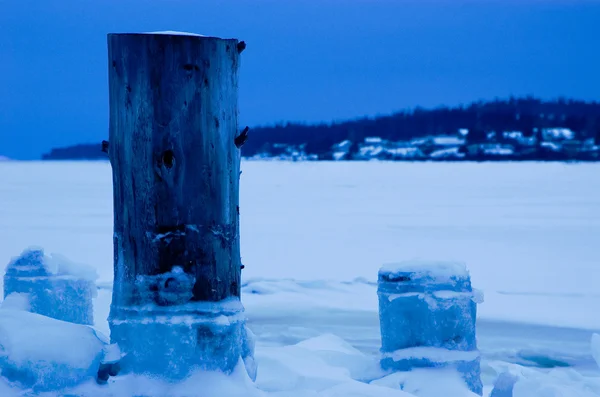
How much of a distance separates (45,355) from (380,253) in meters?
9.22

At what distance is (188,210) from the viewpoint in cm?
352

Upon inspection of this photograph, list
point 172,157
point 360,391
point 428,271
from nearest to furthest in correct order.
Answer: point 172,157
point 360,391
point 428,271

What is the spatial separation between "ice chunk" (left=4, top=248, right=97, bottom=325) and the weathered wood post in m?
1.70

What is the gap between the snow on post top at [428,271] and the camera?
4.48m

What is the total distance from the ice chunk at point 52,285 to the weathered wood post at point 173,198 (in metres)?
1.70

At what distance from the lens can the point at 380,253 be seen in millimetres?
12547

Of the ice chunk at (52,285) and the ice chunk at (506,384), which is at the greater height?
the ice chunk at (52,285)

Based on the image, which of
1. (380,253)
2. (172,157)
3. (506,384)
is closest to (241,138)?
(172,157)

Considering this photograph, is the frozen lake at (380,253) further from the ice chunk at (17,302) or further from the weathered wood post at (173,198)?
A: the weathered wood post at (173,198)

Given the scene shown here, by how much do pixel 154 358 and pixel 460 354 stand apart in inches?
68.9

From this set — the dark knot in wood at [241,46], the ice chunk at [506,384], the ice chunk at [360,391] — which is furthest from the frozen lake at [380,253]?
the dark knot in wood at [241,46]

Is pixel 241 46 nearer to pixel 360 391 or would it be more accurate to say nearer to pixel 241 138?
pixel 241 138

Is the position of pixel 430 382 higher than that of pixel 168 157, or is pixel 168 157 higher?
pixel 168 157

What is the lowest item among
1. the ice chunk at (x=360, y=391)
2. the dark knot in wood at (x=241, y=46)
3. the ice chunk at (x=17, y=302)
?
the ice chunk at (x=360, y=391)
